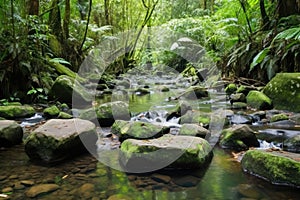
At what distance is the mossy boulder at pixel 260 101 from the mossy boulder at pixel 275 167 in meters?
3.17

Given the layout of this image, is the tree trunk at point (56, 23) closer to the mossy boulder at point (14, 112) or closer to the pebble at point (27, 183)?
the mossy boulder at point (14, 112)

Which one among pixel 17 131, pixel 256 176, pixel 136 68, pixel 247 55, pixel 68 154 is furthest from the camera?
pixel 136 68

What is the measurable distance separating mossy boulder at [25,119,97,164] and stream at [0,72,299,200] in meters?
0.11

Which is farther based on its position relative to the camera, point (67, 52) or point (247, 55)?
point (67, 52)

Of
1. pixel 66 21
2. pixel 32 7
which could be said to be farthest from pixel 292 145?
pixel 66 21

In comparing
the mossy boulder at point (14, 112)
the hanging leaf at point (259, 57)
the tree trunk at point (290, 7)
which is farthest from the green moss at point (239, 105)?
the mossy boulder at point (14, 112)

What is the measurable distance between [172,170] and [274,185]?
3.01 feet

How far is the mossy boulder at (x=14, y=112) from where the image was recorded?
16.1ft

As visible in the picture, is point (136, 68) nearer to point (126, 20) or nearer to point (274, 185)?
point (126, 20)

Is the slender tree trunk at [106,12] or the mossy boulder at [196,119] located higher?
the slender tree trunk at [106,12]

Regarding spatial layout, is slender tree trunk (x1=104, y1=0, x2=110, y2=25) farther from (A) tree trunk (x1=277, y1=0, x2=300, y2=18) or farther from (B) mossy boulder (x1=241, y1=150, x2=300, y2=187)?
(B) mossy boulder (x1=241, y1=150, x2=300, y2=187)

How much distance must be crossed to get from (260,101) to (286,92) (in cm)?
51

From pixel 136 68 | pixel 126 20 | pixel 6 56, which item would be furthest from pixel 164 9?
pixel 6 56

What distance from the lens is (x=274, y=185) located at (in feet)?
8.09
